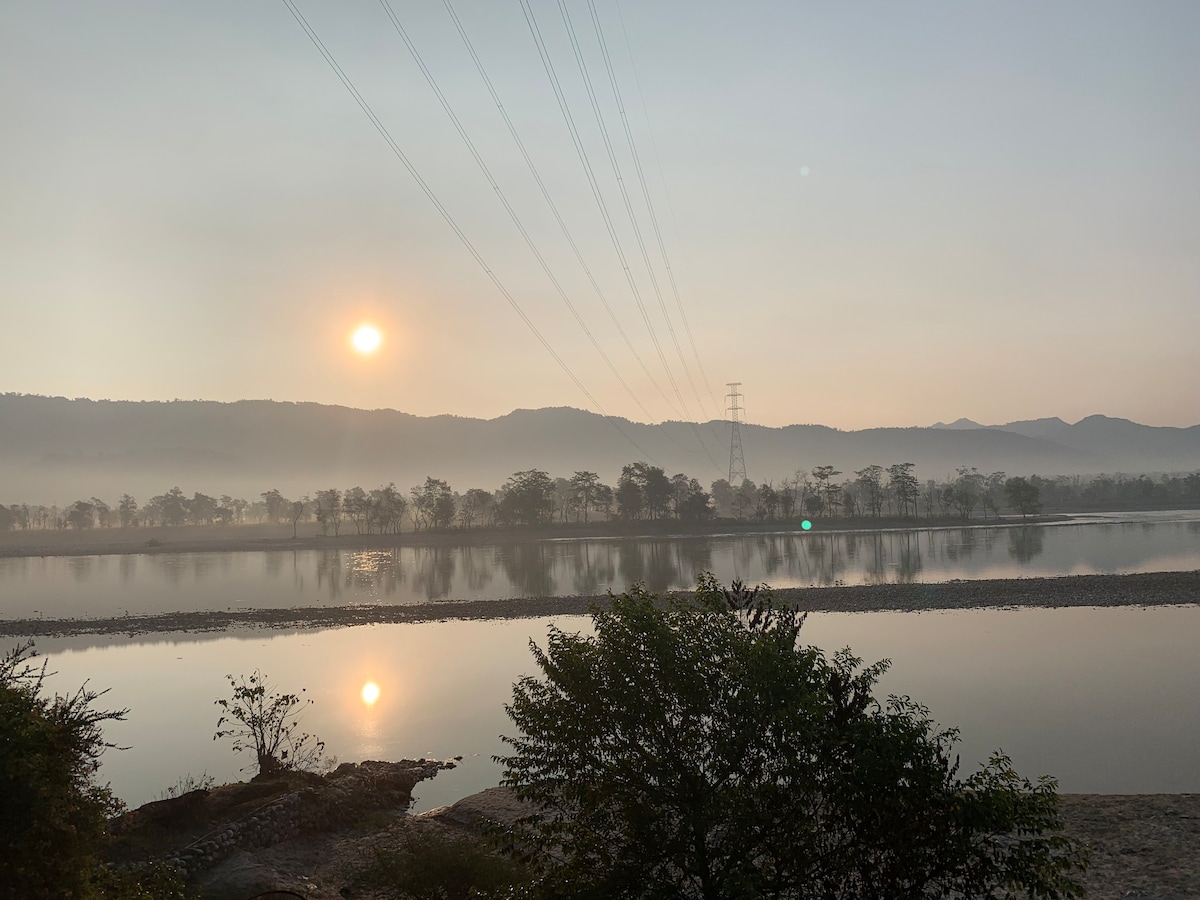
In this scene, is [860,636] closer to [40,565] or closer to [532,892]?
[532,892]

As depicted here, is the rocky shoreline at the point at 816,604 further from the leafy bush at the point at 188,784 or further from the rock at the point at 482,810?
the rock at the point at 482,810

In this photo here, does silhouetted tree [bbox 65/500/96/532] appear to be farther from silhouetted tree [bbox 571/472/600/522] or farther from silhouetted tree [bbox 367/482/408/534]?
silhouetted tree [bbox 571/472/600/522]

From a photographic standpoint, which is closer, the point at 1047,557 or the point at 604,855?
the point at 604,855

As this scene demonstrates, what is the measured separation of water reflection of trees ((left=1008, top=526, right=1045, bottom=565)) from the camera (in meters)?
74.2

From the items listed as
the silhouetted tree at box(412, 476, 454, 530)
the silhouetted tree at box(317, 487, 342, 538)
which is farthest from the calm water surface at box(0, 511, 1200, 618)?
the silhouetted tree at box(317, 487, 342, 538)

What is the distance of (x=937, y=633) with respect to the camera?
3653 cm

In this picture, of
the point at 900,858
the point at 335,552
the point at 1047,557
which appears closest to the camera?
the point at 900,858

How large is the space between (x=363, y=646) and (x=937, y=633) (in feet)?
86.2

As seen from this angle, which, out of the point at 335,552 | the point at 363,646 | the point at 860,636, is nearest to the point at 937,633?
the point at 860,636

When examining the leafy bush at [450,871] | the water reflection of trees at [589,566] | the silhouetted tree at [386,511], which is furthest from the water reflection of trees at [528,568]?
the leafy bush at [450,871]

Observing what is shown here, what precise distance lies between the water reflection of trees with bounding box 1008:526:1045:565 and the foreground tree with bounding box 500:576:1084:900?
6690 cm

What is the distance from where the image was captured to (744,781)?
809 cm

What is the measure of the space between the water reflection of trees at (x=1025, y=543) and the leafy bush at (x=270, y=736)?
2410 inches

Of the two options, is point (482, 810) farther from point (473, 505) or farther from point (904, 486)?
point (904, 486)
